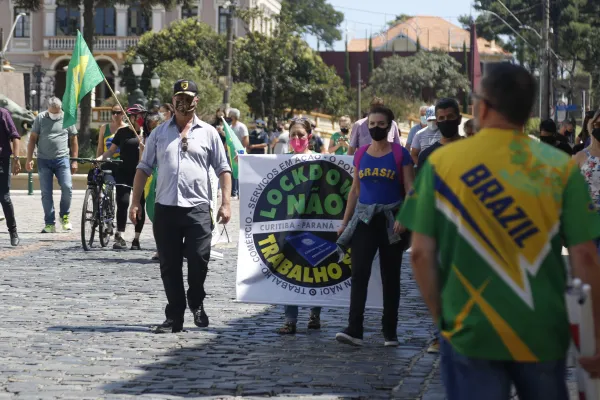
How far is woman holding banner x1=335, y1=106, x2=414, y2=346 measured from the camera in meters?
8.42

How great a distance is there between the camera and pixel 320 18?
138 meters

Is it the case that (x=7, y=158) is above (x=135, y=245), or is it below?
above

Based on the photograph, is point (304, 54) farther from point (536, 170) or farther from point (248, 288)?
point (536, 170)

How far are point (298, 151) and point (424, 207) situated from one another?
230 inches

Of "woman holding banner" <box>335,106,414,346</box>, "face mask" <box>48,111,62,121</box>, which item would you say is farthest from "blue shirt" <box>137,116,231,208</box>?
"face mask" <box>48,111,62,121</box>

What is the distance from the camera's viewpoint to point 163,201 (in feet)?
29.5

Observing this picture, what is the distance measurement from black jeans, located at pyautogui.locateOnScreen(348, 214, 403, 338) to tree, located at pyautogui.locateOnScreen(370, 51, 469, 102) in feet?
265

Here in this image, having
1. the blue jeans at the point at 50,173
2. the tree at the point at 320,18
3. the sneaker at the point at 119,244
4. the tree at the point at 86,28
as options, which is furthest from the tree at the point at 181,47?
the tree at the point at 320,18

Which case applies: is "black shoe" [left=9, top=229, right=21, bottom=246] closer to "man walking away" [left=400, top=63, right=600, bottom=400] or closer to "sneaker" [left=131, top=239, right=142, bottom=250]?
"sneaker" [left=131, top=239, right=142, bottom=250]

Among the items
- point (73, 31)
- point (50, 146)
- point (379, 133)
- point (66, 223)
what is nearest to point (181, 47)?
point (73, 31)

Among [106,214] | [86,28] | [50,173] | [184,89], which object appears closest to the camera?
[184,89]

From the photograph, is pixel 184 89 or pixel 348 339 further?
pixel 184 89

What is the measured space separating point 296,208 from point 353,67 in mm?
102284

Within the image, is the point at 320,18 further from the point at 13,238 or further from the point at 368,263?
the point at 368,263
